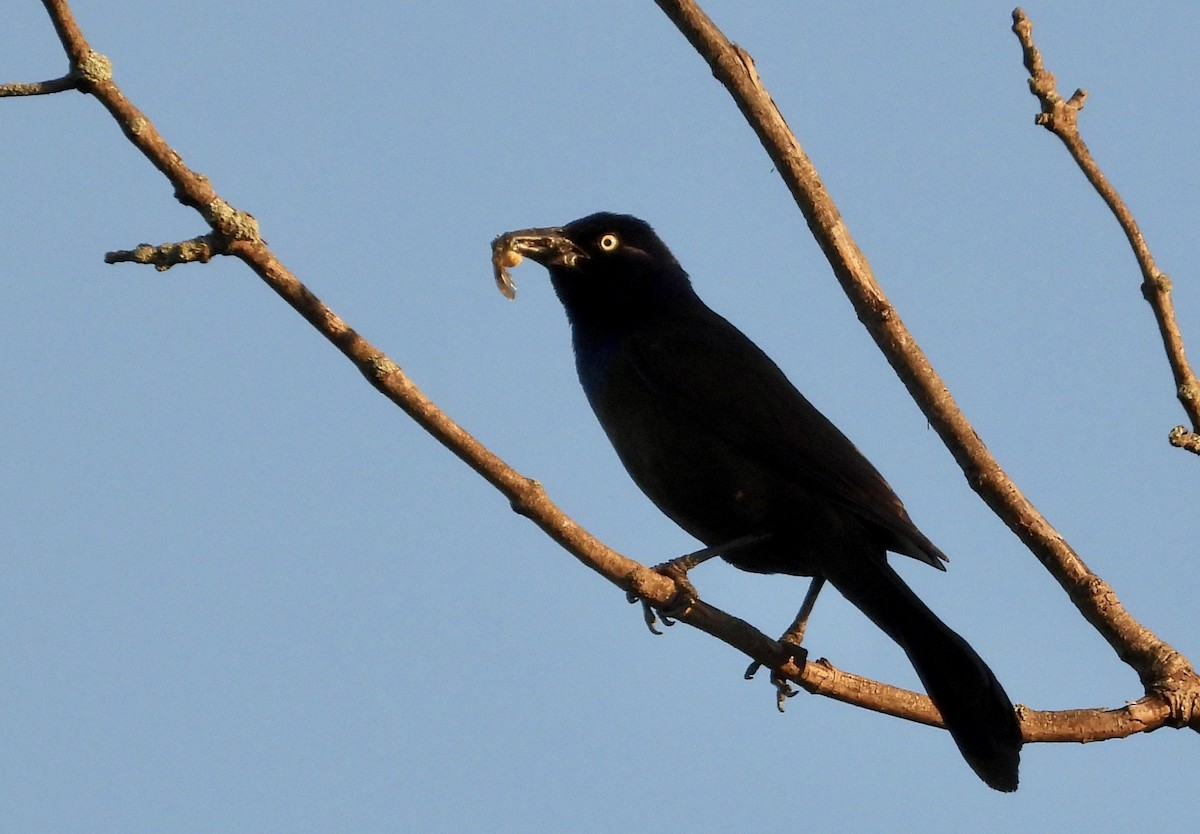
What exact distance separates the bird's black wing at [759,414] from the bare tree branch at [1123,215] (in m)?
1.43

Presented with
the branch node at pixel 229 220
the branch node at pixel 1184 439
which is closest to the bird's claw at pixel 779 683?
the branch node at pixel 1184 439

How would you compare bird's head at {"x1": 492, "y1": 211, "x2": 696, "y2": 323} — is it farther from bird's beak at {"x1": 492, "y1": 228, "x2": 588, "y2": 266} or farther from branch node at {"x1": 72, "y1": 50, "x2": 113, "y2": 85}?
branch node at {"x1": 72, "y1": 50, "x2": 113, "y2": 85}

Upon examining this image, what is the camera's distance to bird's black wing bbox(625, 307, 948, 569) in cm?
575

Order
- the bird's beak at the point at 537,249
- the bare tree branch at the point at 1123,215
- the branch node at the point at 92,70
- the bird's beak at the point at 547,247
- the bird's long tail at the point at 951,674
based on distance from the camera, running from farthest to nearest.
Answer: the bird's beak at the point at 547,247 → the bird's beak at the point at 537,249 → the bird's long tail at the point at 951,674 → the bare tree branch at the point at 1123,215 → the branch node at the point at 92,70

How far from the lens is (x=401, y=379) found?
3.79 m

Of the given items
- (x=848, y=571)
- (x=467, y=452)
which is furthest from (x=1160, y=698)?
(x=467, y=452)

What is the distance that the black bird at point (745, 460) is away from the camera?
503 centimetres


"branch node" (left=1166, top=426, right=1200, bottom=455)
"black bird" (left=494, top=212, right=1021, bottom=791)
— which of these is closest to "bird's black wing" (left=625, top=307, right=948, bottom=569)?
"black bird" (left=494, top=212, right=1021, bottom=791)

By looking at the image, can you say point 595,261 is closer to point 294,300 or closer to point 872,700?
point 872,700

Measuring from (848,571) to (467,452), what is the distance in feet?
7.32

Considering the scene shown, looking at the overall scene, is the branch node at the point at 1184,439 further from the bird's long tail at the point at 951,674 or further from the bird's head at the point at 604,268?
the bird's head at the point at 604,268

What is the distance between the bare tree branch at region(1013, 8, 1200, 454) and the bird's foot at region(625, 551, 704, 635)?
1633 millimetres

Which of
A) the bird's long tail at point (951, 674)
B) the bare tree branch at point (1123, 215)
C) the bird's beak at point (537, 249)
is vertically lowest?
the bird's long tail at point (951, 674)

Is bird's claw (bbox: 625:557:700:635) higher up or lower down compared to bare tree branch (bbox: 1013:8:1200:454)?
lower down
